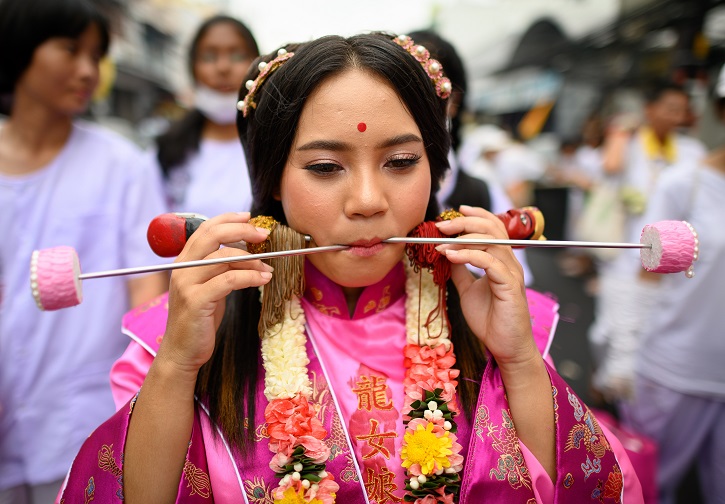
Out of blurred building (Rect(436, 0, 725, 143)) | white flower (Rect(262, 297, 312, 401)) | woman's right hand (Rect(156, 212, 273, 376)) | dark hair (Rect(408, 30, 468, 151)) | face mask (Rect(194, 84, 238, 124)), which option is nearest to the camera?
woman's right hand (Rect(156, 212, 273, 376))

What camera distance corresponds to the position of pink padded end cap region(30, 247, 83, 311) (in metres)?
1.15

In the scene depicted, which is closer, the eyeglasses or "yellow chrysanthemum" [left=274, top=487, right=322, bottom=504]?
"yellow chrysanthemum" [left=274, top=487, right=322, bottom=504]

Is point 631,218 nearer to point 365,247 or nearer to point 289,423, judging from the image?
point 365,247

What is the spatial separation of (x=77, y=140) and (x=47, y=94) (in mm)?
209

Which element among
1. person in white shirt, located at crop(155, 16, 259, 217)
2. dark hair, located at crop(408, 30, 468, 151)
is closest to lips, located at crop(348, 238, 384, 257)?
dark hair, located at crop(408, 30, 468, 151)

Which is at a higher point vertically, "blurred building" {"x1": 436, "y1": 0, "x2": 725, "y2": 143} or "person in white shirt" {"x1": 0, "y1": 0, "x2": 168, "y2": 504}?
"blurred building" {"x1": 436, "y1": 0, "x2": 725, "y2": 143}

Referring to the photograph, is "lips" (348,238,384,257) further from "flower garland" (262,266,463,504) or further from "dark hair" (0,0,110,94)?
"dark hair" (0,0,110,94)

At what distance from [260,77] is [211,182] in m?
1.65

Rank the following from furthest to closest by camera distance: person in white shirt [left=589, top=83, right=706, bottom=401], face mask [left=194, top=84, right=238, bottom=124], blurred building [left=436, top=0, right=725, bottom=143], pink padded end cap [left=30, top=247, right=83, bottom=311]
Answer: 1. blurred building [left=436, top=0, right=725, bottom=143]
2. person in white shirt [left=589, top=83, right=706, bottom=401]
3. face mask [left=194, top=84, right=238, bottom=124]
4. pink padded end cap [left=30, top=247, right=83, bottom=311]

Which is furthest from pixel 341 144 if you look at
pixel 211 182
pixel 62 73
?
pixel 211 182

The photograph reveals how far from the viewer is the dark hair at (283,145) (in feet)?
4.42

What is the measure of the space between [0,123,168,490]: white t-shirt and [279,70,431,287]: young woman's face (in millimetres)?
1208

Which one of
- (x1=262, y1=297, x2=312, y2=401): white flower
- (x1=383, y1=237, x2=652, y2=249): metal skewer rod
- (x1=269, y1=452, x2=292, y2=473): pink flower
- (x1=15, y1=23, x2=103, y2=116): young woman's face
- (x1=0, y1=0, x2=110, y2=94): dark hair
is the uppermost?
(x1=0, y1=0, x2=110, y2=94): dark hair

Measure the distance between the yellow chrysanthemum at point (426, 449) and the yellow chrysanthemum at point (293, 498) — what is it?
24cm
